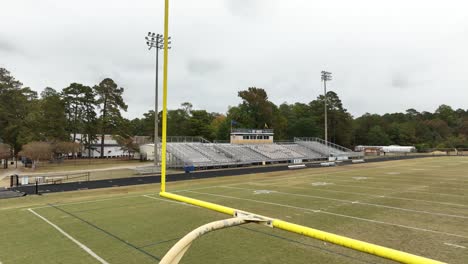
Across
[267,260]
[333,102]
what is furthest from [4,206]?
[333,102]

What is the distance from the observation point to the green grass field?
7234mm

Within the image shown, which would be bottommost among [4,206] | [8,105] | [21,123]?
[4,206]

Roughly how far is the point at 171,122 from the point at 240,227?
66.2 m

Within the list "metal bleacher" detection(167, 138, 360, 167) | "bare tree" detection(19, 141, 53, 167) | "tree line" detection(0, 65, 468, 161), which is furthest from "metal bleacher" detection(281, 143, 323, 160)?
"bare tree" detection(19, 141, 53, 167)

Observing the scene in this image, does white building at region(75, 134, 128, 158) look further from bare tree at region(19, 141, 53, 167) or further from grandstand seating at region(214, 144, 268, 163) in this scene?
grandstand seating at region(214, 144, 268, 163)

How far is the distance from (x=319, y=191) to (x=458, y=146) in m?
90.8

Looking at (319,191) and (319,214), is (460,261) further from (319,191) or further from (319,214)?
(319,191)

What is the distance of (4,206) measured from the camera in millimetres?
14398

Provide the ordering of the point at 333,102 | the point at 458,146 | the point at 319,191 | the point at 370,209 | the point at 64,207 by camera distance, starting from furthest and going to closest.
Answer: the point at 458,146 < the point at 333,102 < the point at 319,191 < the point at 64,207 < the point at 370,209

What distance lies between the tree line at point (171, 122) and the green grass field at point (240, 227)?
3144cm

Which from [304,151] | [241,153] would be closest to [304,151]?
[304,151]

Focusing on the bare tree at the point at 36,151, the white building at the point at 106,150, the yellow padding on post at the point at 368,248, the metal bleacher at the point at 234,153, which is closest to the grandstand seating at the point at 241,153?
the metal bleacher at the point at 234,153

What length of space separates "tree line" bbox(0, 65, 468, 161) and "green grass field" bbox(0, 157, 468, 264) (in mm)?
31442

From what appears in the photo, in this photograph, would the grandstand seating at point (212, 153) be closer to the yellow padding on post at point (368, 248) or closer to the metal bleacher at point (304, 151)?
the metal bleacher at point (304, 151)
